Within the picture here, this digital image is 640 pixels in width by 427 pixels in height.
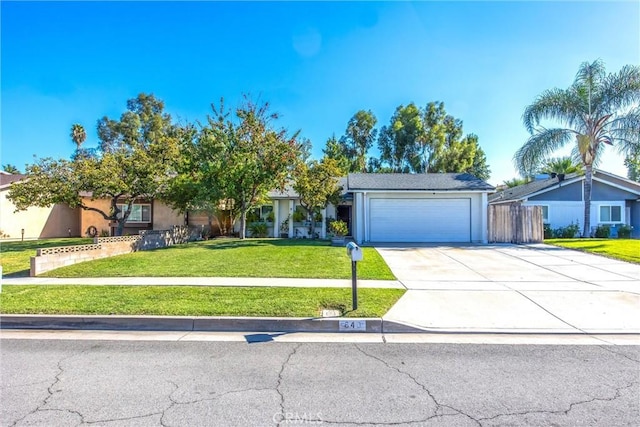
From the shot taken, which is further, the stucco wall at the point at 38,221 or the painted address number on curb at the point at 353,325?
the stucco wall at the point at 38,221

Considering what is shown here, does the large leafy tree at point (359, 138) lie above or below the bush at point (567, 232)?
above

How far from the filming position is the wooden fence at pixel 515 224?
1767cm

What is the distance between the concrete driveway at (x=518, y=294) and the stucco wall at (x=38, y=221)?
22061 millimetres

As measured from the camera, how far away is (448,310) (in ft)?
20.6

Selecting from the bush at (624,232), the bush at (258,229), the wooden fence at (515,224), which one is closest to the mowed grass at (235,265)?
the bush at (258,229)

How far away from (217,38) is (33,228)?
58.1ft

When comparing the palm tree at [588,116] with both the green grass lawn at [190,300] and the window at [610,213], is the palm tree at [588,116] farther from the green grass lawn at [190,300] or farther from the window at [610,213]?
the green grass lawn at [190,300]

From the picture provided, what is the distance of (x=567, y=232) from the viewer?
20.6 meters

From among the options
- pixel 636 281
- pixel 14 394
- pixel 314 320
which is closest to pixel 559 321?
pixel 314 320

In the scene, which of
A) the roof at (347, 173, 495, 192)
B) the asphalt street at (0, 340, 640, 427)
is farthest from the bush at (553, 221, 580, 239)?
the asphalt street at (0, 340, 640, 427)

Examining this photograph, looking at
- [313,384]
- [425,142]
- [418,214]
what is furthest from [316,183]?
[425,142]

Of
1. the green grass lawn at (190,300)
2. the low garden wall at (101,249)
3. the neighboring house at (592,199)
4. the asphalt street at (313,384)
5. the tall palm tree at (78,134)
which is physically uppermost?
the tall palm tree at (78,134)

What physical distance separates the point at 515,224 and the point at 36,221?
91.1 feet

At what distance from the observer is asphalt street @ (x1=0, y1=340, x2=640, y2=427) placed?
10.1 ft
